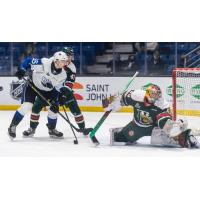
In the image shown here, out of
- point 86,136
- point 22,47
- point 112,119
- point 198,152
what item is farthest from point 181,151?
point 22,47

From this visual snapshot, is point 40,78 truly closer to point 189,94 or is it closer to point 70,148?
point 70,148

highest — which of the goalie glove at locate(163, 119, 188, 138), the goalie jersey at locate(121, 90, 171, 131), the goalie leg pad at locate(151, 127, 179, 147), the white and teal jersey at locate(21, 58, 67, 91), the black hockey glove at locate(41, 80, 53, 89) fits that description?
the white and teal jersey at locate(21, 58, 67, 91)

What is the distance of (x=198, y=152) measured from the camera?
545cm

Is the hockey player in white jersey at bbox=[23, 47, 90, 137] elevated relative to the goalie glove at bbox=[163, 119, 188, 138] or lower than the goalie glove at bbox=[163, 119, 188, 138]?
elevated

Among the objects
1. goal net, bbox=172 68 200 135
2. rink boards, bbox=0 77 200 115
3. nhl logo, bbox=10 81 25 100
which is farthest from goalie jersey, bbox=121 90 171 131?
nhl logo, bbox=10 81 25 100

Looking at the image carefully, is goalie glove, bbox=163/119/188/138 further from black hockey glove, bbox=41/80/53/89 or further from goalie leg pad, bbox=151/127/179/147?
black hockey glove, bbox=41/80/53/89

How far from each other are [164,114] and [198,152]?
0.48 m

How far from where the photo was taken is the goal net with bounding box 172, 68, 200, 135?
7.66 meters

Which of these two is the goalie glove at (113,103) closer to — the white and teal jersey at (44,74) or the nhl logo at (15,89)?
the white and teal jersey at (44,74)

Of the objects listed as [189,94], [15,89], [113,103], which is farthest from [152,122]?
[15,89]

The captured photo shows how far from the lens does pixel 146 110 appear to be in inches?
217

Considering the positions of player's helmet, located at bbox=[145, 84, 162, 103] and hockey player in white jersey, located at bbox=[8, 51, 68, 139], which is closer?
player's helmet, located at bbox=[145, 84, 162, 103]

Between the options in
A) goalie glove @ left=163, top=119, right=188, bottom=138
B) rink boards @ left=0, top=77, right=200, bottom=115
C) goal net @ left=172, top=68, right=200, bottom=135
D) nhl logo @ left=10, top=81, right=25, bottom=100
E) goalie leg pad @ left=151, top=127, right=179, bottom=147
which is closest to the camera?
goalie glove @ left=163, top=119, right=188, bottom=138

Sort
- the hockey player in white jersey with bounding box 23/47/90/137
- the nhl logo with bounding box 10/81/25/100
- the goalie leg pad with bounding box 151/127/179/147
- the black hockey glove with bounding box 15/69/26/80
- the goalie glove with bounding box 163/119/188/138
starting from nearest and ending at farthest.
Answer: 1. the goalie glove with bounding box 163/119/188/138
2. the goalie leg pad with bounding box 151/127/179/147
3. the black hockey glove with bounding box 15/69/26/80
4. the hockey player in white jersey with bounding box 23/47/90/137
5. the nhl logo with bounding box 10/81/25/100
